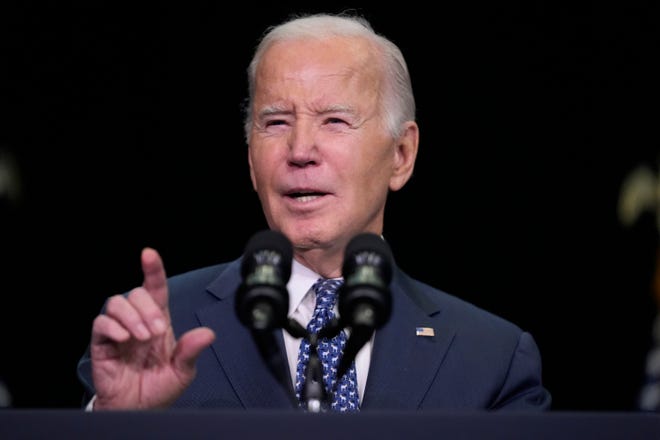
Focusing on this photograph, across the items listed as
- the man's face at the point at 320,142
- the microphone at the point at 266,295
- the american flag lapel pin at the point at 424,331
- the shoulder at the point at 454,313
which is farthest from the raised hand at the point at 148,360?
the shoulder at the point at 454,313

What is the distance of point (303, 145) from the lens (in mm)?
2080

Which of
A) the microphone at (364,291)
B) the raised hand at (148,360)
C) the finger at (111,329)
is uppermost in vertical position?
the microphone at (364,291)

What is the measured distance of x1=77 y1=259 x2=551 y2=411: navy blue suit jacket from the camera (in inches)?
77.2

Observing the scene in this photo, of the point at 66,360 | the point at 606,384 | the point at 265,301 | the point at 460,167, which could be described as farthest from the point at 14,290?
the point at 265,301

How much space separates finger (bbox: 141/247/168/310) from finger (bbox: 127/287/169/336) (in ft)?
0.13

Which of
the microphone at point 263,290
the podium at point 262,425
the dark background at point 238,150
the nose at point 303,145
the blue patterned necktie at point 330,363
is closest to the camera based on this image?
the podium at point 262,425

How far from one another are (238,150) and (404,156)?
1.44 metres

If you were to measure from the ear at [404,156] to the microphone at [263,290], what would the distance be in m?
1.03

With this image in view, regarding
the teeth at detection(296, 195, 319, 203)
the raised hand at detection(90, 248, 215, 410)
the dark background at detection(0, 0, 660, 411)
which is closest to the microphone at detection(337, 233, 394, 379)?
the raised hand at detection(90, 248, 215, 410)

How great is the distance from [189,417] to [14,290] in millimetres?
3015

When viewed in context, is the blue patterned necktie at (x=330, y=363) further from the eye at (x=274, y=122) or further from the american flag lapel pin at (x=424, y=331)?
the eye at (x=274, y=122)

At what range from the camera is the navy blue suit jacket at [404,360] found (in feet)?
6.44

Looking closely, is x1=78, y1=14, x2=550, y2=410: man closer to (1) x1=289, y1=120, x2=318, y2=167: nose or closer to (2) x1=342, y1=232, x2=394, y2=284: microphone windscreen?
(1) x1=289, y1=120, x2=318, y2=167: nose

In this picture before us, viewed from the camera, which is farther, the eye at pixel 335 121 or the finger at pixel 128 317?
the eye at pixel 335 121
